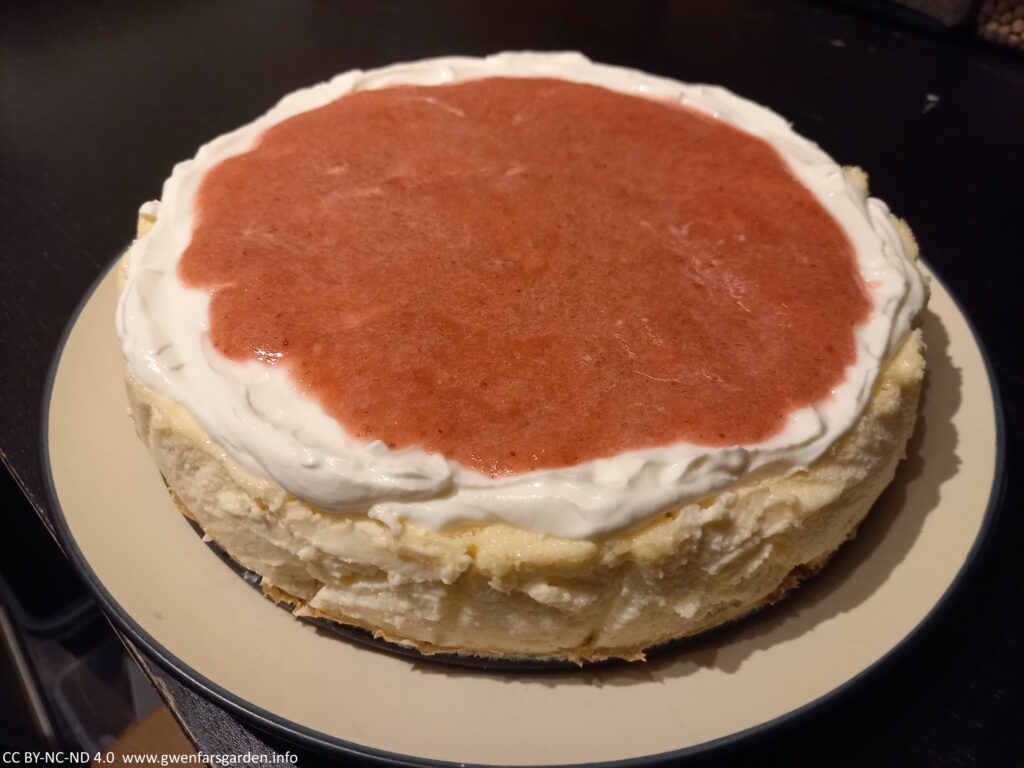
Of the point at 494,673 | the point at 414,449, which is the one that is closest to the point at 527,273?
the point at 414,449

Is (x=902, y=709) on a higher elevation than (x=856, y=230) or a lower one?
lower

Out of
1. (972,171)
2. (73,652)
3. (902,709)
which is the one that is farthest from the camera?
(972,171)

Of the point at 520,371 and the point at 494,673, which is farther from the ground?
the point at 520,371

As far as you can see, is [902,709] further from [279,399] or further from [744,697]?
[279,399]

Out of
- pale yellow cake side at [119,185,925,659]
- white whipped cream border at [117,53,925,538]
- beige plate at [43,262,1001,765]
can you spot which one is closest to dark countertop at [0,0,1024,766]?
beige plate at [43,262,1001,765]

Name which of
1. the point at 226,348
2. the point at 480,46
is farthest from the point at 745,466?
the point at 480,46

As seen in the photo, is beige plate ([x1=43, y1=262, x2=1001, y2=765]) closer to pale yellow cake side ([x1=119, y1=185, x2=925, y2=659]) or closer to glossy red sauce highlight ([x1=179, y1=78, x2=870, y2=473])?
pale yellow cake side ([x1=119, y1=185, x2=925, y2=659])

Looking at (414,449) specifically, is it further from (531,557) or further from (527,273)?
(527,273)
